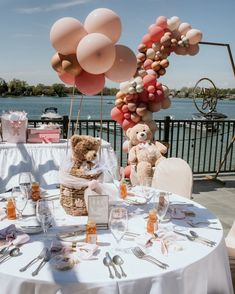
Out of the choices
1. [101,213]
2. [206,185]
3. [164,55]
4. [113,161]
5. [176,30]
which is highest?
[176,30]

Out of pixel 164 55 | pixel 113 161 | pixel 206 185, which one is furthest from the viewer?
pixel 206 185

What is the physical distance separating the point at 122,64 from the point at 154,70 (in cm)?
267

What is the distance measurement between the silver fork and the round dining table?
0.6 inches

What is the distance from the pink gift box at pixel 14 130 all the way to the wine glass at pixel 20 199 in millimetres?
1985

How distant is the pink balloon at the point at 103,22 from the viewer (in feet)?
5.67

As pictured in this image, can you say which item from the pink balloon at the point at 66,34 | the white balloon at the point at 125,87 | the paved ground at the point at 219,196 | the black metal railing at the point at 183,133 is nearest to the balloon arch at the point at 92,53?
the pink balloon at the point at 66,34

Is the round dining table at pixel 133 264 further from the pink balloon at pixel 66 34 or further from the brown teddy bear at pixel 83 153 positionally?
the pink balloon at pixel 66 34

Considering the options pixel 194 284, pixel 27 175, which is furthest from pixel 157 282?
pixel 27 175

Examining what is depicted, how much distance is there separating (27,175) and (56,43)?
86cm

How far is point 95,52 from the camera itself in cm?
159

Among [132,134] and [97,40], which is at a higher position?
[97,40]

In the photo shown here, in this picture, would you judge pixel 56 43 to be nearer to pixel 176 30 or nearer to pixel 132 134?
pixel 132 134

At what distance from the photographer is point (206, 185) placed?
4758mm

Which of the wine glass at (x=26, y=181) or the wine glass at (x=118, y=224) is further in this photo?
the wine glass at (x=26, y=181)
